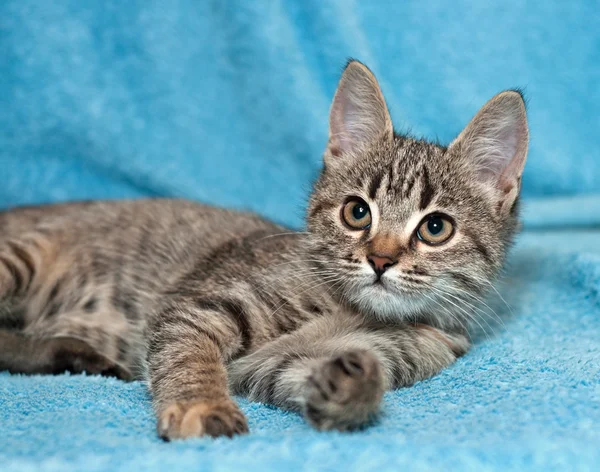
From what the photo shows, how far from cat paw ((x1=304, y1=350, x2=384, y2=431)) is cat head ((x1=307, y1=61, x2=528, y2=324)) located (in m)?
0.34

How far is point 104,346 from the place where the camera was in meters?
2.29

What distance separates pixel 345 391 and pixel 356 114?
1.02 m

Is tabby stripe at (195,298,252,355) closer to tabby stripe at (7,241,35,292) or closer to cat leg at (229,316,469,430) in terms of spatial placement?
cat leg at (229,316,469,430)

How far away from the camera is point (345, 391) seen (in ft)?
4.74

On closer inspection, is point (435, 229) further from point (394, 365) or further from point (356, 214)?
point (394, 365)

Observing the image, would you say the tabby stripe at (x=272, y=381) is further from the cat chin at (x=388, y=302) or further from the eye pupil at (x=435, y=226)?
the eye pupil at (x=435, y=226)

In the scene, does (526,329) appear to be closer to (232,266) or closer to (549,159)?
(232,266)

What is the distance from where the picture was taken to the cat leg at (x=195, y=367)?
4.81 ft

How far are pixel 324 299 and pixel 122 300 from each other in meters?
0.77

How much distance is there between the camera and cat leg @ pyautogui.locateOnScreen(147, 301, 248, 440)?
1.47 metres

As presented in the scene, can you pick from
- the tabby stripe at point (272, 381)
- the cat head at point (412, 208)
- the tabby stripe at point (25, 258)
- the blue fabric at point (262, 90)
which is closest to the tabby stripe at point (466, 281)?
the cat head at point (412, 208)

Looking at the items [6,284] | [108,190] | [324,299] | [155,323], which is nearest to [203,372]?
[155,323]

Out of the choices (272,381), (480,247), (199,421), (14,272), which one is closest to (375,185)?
(480,247)

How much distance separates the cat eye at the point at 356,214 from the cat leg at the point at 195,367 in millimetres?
390
